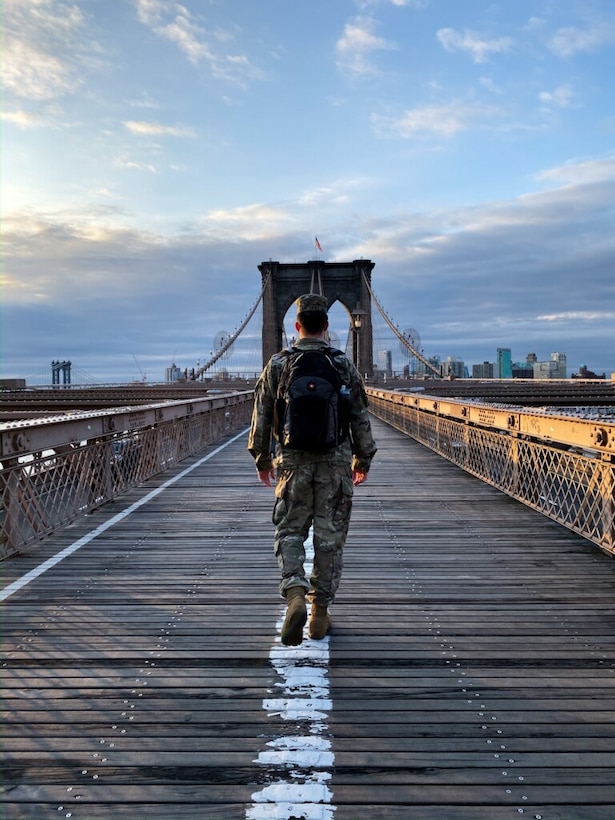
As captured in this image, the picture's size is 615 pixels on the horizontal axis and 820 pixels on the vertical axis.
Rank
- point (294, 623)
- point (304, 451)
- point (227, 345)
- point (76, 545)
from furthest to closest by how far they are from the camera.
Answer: point (227, 345), point (76, 545), point (304, 451), point (294, 623)

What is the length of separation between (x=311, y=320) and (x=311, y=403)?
561mm

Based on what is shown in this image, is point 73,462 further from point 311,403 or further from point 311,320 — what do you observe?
point 311,403

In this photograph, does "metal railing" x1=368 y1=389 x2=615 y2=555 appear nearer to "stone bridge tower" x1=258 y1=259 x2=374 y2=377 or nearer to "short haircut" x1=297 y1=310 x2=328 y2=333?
"short haircut" x1=297 y1=310 x2=328 y2=333

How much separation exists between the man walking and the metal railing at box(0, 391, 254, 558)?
261cm

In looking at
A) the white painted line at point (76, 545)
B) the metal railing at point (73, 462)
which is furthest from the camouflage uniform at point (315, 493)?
the metal railing at point (73, 462)

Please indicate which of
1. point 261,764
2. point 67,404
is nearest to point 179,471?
point 261,764

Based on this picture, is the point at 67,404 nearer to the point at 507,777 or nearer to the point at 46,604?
the point at 46,604

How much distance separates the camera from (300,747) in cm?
246

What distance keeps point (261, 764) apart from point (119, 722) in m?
0.70

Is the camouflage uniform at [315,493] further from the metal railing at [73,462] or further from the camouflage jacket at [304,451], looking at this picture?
the metal railing at [73,462]

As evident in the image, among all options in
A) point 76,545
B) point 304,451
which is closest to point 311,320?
point 304,451

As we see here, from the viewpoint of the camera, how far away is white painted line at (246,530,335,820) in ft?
7.00

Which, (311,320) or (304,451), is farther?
(311,320)

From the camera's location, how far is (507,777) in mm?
2295
